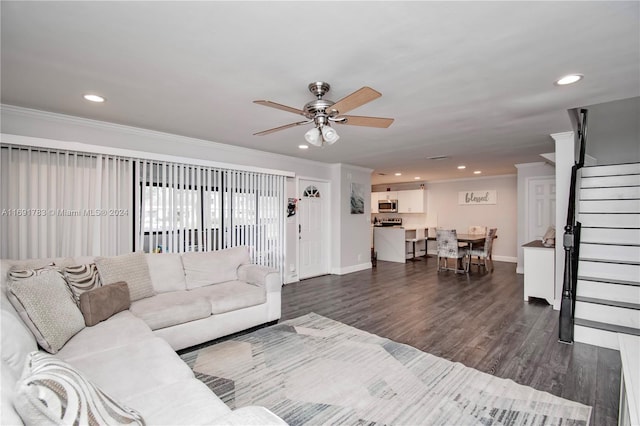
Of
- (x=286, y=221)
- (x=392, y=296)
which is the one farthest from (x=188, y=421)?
(x=286, y=221)

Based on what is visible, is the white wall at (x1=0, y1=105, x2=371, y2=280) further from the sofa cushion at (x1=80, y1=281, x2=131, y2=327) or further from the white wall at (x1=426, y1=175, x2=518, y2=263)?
the white wall at (x1=426, y1=175, x2=518, y2=263)

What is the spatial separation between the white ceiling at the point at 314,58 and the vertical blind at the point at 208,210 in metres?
0.85

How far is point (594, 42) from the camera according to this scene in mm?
1950

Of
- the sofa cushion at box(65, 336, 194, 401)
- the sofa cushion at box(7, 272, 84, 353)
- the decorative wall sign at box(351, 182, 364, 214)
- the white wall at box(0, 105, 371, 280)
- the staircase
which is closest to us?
the sofa cushion at box(65, 336, 194, 401)

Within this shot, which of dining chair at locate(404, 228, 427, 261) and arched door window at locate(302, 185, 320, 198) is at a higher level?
arched door window at locate(302, 185, 320, 198)

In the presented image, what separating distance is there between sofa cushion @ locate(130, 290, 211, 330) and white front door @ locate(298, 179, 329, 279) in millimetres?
3199

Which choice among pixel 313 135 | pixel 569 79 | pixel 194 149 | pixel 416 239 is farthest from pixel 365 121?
pixel 416 239

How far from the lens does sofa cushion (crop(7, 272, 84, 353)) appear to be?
74.0 inches

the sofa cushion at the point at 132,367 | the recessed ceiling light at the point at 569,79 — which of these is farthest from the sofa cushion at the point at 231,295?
the recessed ceiling light at the point at 569,79

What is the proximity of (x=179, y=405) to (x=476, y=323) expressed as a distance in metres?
3.39

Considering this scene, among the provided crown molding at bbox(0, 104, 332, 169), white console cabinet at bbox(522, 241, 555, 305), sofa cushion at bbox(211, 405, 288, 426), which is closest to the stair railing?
white console cabinet at bbox(522, 241, 555, 305)

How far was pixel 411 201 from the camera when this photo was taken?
32.0ft

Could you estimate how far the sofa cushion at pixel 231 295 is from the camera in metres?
3.07

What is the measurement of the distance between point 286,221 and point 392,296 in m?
2.34
